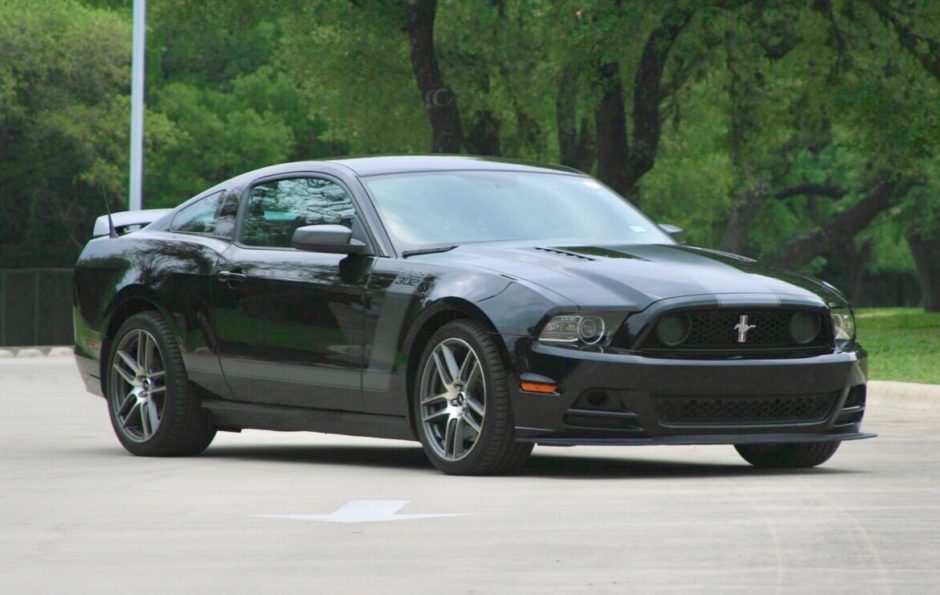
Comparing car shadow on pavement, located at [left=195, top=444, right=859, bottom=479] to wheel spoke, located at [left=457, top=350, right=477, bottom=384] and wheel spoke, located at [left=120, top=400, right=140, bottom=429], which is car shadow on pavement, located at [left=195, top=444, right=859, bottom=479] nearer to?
wheel spoke, located at [left=120, top=400, right=140, bottom=429]

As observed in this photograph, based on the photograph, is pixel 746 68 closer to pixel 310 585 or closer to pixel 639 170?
pixel 639 170

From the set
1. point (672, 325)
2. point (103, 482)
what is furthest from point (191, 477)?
point (672, 325)

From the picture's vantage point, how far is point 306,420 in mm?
11141

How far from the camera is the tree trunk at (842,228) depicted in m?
48.9

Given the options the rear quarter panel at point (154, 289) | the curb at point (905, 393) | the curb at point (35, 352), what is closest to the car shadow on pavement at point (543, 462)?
the rear quarter panel at point (154, 289)

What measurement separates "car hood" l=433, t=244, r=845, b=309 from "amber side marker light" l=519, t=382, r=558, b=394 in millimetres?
402

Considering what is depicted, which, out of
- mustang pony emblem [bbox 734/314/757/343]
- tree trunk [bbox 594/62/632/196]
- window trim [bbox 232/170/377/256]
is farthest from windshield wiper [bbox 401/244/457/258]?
tree trunk [bbox 594/62/632/196]

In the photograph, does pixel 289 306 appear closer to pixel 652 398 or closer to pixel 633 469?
pixel 633 469

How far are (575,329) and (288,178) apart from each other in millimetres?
2645

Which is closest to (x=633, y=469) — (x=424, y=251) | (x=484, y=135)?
(x=424, y=251)

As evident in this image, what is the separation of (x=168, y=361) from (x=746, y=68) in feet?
85.4

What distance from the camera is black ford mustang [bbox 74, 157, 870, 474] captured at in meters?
9.77

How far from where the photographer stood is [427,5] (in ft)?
113

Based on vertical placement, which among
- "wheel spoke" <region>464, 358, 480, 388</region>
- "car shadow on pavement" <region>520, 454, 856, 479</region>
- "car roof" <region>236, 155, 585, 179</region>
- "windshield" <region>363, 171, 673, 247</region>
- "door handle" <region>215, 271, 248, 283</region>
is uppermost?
"car roof" <region>236, 155, 585, 179</region>
